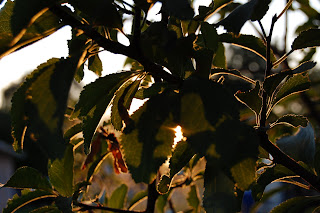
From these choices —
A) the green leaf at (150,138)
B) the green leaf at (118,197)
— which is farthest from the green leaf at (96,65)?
the green leaf at (118,197)

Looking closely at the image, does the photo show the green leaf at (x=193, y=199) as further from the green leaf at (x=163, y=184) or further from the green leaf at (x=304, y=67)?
the green leaf at (x=304, y=67)

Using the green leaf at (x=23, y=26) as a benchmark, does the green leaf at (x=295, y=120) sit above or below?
below

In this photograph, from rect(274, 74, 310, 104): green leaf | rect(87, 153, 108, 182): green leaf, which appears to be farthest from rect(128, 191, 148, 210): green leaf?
rect(274, 74, 310, 104): green leaf

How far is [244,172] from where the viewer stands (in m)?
0.40

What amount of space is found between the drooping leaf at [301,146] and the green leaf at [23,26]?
52 centimetres

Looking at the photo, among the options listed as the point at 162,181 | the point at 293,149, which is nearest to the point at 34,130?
the point at 162,181

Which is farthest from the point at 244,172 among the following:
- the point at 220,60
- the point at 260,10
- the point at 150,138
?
the point at 220,60

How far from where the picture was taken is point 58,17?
1.43ft

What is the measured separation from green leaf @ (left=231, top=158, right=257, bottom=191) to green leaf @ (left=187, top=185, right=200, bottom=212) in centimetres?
67

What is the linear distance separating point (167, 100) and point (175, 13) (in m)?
0.11

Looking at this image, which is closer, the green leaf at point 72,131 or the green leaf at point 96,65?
the green leaf at point 96,65

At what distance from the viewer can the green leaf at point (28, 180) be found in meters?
0.70

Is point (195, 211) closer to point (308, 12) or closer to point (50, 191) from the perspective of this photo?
point (50, 191)

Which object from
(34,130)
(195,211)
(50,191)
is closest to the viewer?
(34,130)
